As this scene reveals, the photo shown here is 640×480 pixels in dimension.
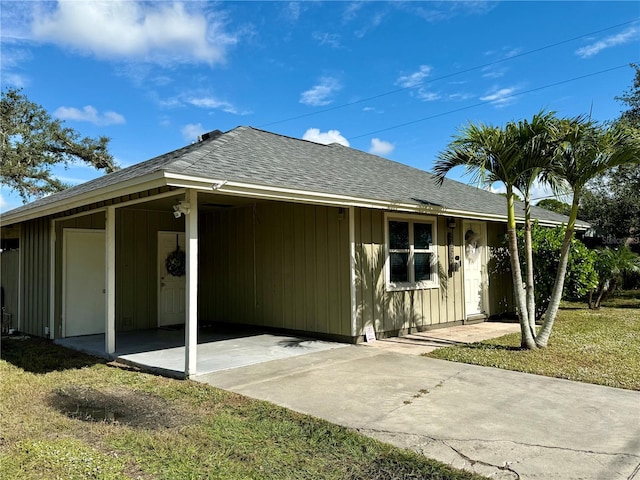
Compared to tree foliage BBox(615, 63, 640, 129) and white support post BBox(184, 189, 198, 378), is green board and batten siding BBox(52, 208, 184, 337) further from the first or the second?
tree foliage BBox(615, 63, 640, 129)

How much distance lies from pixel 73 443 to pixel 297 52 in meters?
14.4

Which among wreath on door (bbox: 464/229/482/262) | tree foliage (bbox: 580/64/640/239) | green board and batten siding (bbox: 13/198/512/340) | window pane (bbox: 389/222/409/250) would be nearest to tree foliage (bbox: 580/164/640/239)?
tree foliage (bbox: 580/64/640/239)

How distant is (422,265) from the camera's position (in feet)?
30.3

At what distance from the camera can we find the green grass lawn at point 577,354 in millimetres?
5551

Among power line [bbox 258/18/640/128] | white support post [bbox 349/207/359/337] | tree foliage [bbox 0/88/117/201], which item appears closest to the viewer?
white support post [bbox 349/207/359/337]

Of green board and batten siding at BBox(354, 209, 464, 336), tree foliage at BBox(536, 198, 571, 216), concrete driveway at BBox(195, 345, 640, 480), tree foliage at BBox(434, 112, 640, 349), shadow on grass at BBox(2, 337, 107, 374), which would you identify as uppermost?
tree foliage at BBox(536, 198, 571, 216)

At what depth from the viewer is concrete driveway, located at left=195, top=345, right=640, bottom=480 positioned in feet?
10.5

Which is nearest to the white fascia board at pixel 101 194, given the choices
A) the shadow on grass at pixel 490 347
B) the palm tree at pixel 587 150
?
the shadow on grass at pixel 490 347

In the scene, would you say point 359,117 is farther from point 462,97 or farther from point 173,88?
point 173,88

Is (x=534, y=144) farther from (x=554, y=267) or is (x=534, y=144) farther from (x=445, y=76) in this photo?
(x=445, y=76)

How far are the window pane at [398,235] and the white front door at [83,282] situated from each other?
593 cm

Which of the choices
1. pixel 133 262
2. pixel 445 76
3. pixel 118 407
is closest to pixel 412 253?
pixel 133 262

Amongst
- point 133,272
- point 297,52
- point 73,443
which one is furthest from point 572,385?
point 297,52

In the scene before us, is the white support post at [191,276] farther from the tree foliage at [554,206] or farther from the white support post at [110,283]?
the tree foliage at [554,206]
